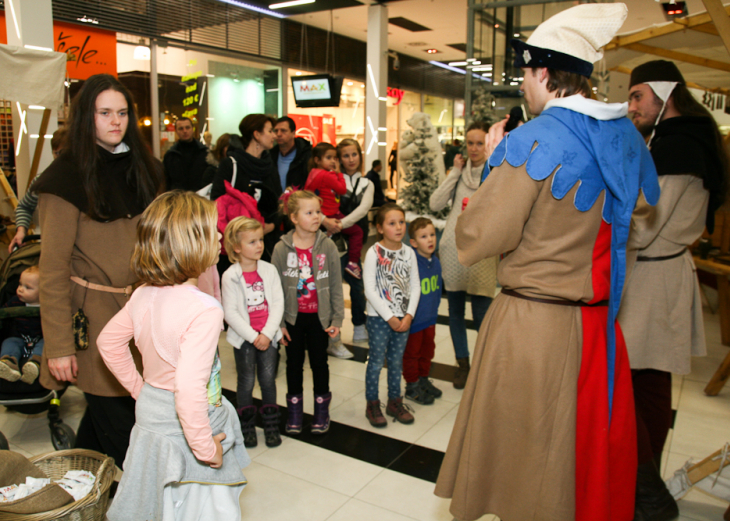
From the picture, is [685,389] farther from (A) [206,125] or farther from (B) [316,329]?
(A) [206,125]

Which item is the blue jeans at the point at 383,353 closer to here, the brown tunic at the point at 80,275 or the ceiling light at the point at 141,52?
the brown tunic at the point at 80,275

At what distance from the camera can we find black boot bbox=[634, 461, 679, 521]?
2.19m

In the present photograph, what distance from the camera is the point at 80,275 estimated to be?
1.92m

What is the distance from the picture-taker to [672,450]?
111 inches

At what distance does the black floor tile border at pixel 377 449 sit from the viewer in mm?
2600

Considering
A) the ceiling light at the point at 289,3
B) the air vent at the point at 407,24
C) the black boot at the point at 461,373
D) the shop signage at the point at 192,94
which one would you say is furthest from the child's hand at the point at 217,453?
the air vent at the point at 407,24

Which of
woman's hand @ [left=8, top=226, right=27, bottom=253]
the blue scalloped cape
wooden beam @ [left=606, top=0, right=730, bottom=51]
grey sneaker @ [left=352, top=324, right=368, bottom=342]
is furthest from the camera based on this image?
grey sneaker @ [left=352, top=324, right=368, bottom=342]

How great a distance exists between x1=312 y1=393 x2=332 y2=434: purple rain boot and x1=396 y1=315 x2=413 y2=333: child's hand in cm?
52

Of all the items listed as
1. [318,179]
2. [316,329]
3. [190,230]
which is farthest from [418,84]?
[190,230]

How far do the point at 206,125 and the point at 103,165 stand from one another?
26.9 ft

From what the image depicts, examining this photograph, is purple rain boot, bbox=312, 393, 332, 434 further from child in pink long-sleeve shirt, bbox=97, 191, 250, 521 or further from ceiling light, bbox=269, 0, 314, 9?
ceiling light, bbox=269, 0, 314, 9

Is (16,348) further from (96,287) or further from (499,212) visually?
(499,212)

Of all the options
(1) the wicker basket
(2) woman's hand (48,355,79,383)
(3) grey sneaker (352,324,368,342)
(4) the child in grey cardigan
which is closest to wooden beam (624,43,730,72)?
(4) the child in grey cardigan

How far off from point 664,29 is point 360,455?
3.08m
